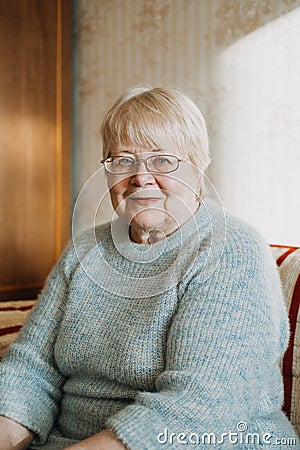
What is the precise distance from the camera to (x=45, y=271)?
2.86m

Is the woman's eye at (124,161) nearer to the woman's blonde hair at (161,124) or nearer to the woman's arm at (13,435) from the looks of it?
the woman's blonde hair at (161,124)

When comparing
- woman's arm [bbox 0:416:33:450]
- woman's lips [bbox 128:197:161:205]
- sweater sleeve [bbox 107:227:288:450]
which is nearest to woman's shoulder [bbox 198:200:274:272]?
sweater sleeve [bbox 107:227:288:450]

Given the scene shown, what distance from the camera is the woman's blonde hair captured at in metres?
1.25

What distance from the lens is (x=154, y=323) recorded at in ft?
3.91

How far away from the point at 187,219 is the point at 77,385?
403 mm

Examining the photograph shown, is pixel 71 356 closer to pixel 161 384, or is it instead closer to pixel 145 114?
pixel 161 384

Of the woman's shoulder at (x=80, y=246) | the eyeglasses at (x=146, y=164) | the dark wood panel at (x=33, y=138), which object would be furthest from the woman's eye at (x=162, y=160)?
the dark wood panel at (x=33, y=138)

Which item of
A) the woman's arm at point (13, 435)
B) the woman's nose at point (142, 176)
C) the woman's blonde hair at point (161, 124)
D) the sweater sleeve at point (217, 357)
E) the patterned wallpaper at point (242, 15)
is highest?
the patterned wallpaper at point (242, 15)

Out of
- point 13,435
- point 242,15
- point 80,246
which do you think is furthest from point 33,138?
point 13,435

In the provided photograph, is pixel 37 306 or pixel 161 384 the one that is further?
pixel 37 306

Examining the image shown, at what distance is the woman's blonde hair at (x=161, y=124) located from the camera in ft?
4.11

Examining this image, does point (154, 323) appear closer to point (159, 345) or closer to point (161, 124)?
point (159, 345)

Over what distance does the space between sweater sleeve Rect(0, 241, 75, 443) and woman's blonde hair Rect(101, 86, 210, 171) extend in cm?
33

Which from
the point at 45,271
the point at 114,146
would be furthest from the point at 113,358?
the point at 45,271
